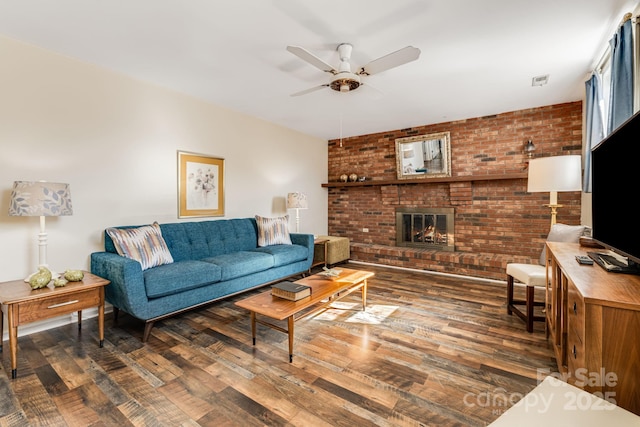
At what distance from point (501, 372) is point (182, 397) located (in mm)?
2037

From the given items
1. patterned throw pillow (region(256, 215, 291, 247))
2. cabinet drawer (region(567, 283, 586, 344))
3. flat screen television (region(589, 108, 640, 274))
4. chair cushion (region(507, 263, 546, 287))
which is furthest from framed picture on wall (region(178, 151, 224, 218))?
flat screen television (region(589, 108, 640, 274))

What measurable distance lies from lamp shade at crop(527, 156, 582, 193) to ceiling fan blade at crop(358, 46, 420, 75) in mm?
1732

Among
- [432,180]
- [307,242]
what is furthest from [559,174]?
[307,242]

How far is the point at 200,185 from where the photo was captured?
3885 millimetres

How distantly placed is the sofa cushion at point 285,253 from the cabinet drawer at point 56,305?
1838mm

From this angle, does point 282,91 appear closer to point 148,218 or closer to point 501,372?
point 148,218

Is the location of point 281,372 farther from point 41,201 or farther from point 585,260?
point 41,201

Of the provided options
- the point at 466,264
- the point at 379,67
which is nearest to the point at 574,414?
the point at 379,67

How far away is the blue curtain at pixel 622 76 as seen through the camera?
2016 mm

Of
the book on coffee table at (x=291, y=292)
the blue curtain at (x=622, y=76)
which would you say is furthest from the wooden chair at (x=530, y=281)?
the book on coffee table at (x=291, y=292)

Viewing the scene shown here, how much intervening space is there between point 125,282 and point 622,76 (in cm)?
405

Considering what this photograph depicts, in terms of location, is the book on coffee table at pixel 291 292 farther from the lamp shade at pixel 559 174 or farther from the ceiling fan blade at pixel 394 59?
the lamp shade at pixel 559 174

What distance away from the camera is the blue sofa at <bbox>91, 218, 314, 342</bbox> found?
246cm

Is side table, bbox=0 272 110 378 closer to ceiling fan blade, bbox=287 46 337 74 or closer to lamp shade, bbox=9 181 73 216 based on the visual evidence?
lamp shade, bbox=9 181 73 216
